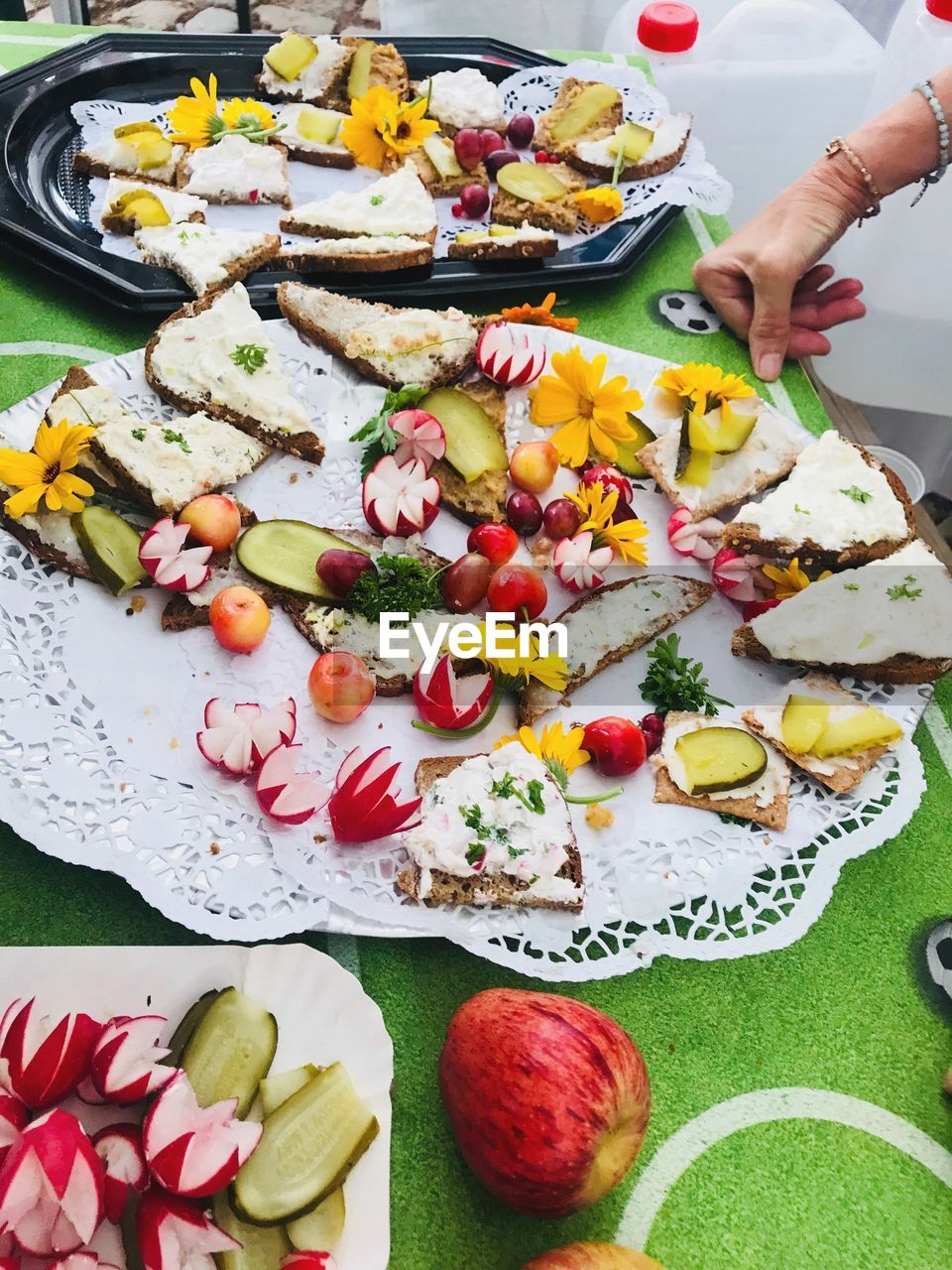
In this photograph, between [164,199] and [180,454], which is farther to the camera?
[164,199]

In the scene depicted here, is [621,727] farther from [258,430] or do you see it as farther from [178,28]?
[178,28]

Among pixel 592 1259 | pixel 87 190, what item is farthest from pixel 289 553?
pixel 87 190

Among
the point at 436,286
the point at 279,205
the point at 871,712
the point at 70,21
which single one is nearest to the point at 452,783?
the point at 871,712

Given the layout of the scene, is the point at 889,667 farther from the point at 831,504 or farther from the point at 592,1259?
the point at 592,1259

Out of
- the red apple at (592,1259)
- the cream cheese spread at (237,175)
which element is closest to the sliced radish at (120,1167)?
the red apple at (592,1259)

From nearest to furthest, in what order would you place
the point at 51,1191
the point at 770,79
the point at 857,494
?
1. the point at 51,1191
2. the point at 857,494
3. the point at 770,79

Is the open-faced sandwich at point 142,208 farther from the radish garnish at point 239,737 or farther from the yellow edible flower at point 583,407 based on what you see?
the radish garnish at point 239,737

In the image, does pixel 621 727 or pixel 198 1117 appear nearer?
pixel 198 1117

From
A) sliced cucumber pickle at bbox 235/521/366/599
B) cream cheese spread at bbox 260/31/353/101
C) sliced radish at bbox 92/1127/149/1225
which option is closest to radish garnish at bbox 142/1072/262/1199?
sliced radish at bbox 92/1127/149/1225
